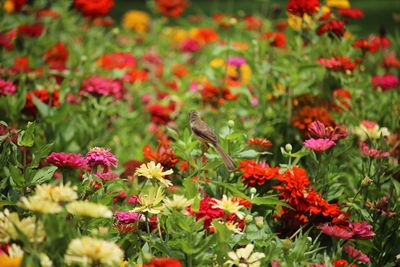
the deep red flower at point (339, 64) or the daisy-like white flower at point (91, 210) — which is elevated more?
the daisy-like white flower at point (91, 210)

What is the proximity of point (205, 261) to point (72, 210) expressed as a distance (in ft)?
1.32

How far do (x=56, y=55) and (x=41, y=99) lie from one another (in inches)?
A: 45.1

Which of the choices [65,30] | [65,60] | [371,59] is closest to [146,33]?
[65,30]

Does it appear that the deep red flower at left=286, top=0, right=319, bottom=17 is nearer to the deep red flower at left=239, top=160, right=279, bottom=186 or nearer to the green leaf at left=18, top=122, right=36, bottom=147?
the deep red flower at left=239, top=160, right=279, bottom=186

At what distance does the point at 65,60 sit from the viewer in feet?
12.9

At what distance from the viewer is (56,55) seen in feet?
12.5

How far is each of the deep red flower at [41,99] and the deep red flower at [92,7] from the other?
83 centimetres

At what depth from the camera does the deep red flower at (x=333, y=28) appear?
277 cm

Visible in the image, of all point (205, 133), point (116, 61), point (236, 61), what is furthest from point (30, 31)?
point (205, 133)

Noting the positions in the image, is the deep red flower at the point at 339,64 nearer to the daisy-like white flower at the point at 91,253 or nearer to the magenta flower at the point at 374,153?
the magenta flower at the point at 374,153

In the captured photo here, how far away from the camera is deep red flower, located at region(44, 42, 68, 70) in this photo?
3.73 metres

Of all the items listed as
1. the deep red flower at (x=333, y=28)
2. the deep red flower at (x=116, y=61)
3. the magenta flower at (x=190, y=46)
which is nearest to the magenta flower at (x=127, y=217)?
the deep red flower at (x=333, y=28)

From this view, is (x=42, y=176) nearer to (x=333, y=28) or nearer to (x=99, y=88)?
(x=99, y=88)

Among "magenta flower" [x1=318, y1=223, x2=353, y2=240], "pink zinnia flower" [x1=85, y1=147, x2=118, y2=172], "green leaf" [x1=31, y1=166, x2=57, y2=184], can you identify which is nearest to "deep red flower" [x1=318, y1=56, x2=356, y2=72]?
"magenta flower" [x1=318, y1=223, x2=353, y2=240]
